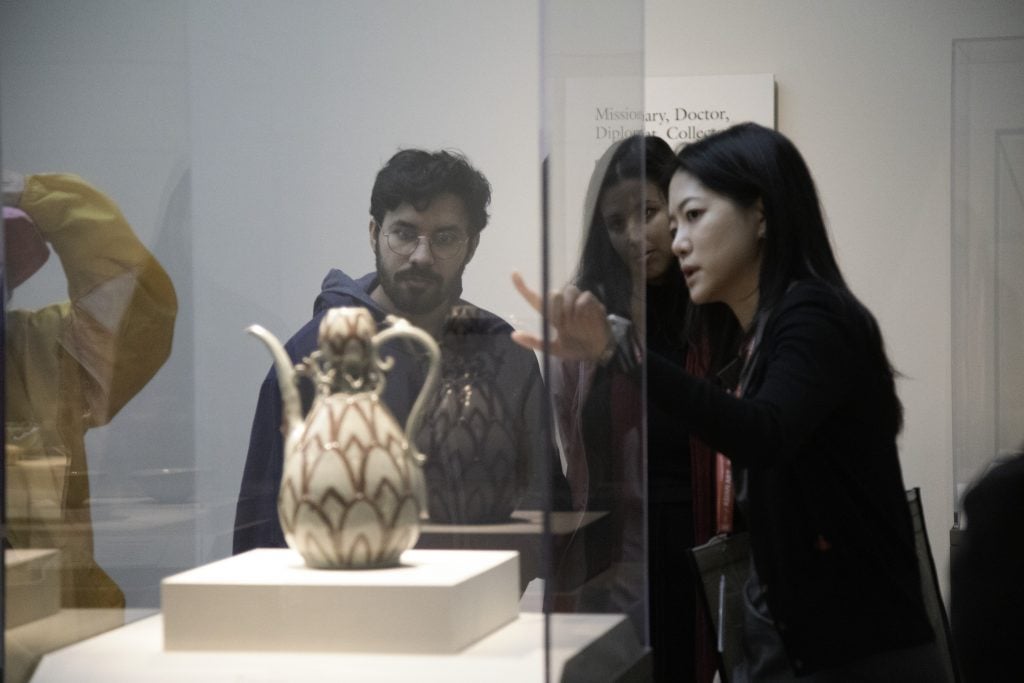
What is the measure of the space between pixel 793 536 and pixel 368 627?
665 millimetres

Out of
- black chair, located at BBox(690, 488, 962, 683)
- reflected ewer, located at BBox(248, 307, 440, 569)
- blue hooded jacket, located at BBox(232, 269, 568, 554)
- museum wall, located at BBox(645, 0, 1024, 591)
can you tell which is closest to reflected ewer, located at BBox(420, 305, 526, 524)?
blue hooded jacket, located at BBox(232, 269, 568, 554)

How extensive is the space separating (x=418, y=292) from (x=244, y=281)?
251mm

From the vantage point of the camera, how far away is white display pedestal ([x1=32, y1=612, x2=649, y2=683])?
4.36 ft

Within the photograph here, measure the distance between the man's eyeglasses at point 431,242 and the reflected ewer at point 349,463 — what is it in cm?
25

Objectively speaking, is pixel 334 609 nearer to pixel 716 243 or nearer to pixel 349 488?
pixel 349 488

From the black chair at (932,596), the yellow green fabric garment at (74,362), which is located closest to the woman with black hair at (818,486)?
the black chair at (932,596)

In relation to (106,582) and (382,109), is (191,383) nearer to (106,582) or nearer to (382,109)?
(106,582)

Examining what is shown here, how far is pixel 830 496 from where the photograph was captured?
5.98ft

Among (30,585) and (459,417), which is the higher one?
(459,417)

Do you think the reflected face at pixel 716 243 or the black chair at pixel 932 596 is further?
the black chair at pixel 932 596

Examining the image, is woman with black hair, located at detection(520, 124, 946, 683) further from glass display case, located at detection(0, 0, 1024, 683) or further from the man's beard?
the man's beard

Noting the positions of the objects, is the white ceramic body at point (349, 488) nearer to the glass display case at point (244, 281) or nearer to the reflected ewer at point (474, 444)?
the glass display case at point (244, 281)

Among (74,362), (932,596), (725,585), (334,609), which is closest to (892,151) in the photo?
(932,596)

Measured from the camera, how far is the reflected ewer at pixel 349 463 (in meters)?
1.46
